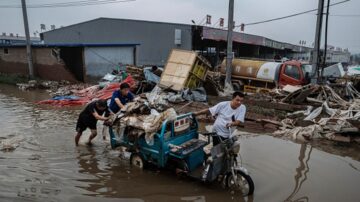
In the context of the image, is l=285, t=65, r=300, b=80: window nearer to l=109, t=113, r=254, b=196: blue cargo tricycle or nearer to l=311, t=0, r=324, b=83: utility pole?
l=311, t=0, r=324, b=83: utility pole

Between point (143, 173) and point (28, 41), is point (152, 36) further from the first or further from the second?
point (143, 173)

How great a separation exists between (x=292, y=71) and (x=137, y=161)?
1180 centimetres

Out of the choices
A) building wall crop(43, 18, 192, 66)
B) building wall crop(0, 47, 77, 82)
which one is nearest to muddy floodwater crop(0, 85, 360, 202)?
building wall crop(0, 47, 77, 82)

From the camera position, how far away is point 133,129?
567cm

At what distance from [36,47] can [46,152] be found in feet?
61.2

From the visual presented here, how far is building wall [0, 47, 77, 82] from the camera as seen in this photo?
70.2 ft

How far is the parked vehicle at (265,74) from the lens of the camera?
15180 millimetres

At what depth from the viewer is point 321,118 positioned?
380 inches

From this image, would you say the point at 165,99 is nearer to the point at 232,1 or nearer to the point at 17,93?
the point at 232,1

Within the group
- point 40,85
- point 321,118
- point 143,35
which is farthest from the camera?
point 143,35

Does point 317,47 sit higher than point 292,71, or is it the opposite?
point 317,47

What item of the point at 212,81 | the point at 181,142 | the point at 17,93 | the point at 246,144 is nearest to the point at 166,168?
the point at 181,142

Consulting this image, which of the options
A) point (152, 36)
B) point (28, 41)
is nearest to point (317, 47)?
point (152, 36)

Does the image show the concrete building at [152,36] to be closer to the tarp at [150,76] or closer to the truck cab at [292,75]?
the tarp at [150,76]
